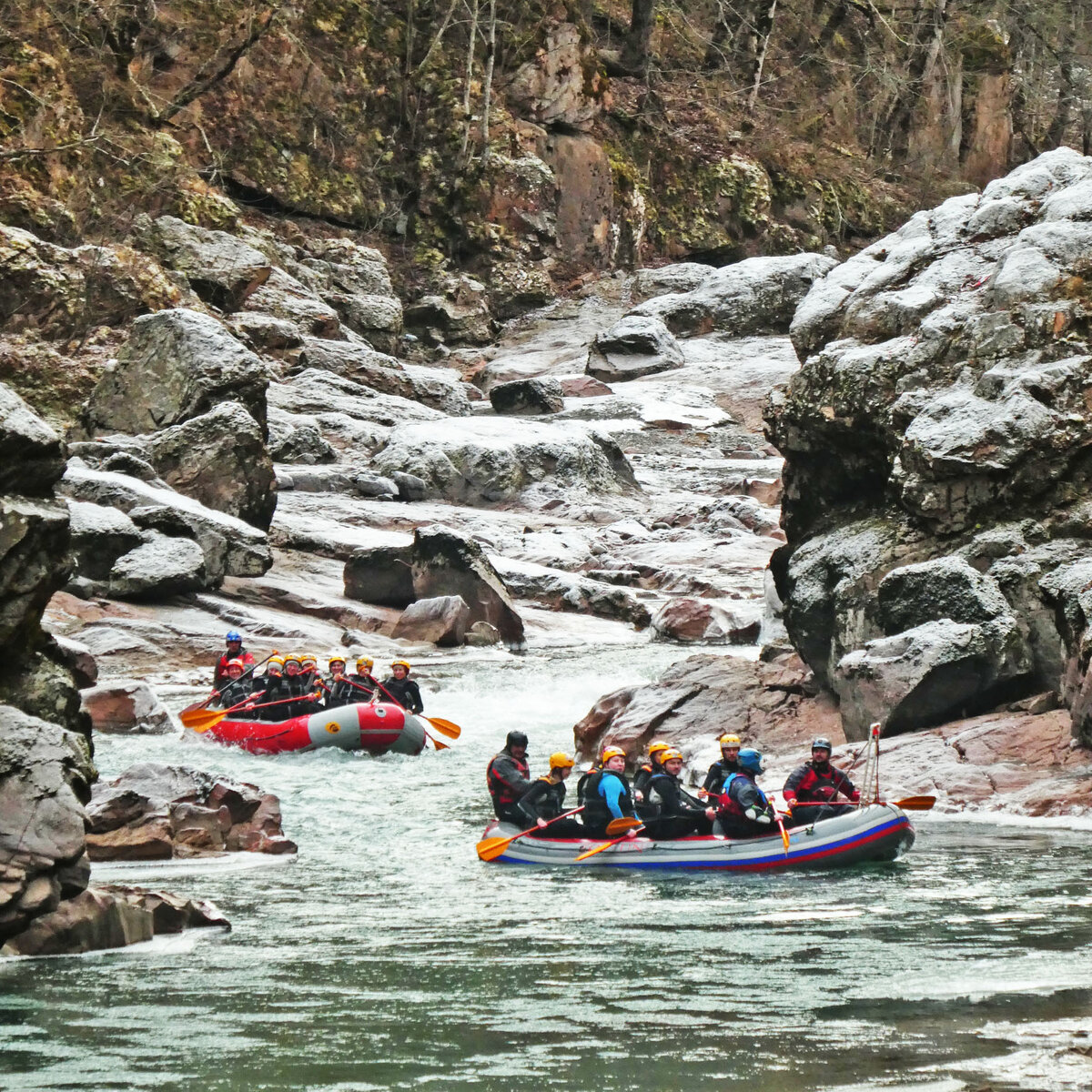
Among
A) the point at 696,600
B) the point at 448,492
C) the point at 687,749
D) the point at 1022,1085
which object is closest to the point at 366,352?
the point at 448,492

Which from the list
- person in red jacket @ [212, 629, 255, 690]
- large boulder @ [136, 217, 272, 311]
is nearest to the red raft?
person in red jacket @ [212, 629, 255, 690]

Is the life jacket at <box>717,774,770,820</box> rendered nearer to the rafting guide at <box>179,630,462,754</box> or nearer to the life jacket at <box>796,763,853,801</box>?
the life jacket at <box>796,763,853,801</box>

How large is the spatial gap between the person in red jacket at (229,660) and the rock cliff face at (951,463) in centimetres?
677

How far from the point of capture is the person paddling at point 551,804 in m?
12.6

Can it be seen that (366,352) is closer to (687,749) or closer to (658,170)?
(658,170)

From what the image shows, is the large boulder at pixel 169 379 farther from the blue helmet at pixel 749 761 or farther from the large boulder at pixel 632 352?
the blue helmet at pixel 749 761

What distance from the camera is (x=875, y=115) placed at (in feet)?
183

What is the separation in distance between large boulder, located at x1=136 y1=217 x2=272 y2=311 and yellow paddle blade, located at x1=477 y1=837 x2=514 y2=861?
86.1ft

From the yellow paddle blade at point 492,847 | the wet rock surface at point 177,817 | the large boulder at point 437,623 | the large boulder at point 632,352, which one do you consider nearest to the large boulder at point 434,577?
the large boulder at point 437,623

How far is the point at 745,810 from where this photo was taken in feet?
39.4

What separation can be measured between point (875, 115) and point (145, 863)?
50.2 meters

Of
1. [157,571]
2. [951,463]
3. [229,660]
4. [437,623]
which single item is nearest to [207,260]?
[157,571]

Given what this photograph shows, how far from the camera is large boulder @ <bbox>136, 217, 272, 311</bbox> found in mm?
36281

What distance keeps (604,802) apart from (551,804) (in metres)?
0.62
